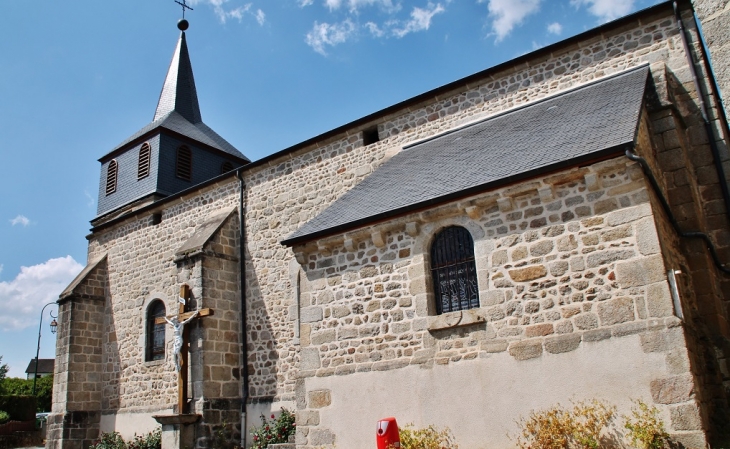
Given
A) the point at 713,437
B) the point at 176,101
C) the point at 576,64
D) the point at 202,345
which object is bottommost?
the point at 713,437

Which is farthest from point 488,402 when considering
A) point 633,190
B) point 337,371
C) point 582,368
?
point 633,190

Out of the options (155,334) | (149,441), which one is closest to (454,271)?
(149,441)

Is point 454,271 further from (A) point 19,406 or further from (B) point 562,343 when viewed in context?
(A) point 19,406

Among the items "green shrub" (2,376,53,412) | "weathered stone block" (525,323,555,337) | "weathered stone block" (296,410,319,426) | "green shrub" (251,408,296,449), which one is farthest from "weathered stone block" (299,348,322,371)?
"green shrub" (2,376,53,412)

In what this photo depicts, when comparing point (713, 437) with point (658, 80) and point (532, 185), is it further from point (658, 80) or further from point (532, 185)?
point (658, 80)

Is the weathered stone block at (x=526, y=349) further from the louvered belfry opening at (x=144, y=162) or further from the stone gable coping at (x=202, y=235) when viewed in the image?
the louvered belfry opening at (x=144, y=162)

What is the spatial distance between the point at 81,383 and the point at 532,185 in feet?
40.7

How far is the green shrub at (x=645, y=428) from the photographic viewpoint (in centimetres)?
498

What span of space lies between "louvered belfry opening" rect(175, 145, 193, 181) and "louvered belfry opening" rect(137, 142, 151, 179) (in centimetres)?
86

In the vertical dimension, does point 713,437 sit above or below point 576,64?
below

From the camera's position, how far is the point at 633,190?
571 centimetres

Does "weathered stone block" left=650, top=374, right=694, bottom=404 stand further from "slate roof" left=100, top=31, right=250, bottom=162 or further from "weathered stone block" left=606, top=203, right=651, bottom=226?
"slate roof" left=100, top=31, right=250, bottom=162

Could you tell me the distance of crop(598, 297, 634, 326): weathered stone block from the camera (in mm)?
5505

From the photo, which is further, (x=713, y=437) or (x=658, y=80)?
(x=658, y=80)
